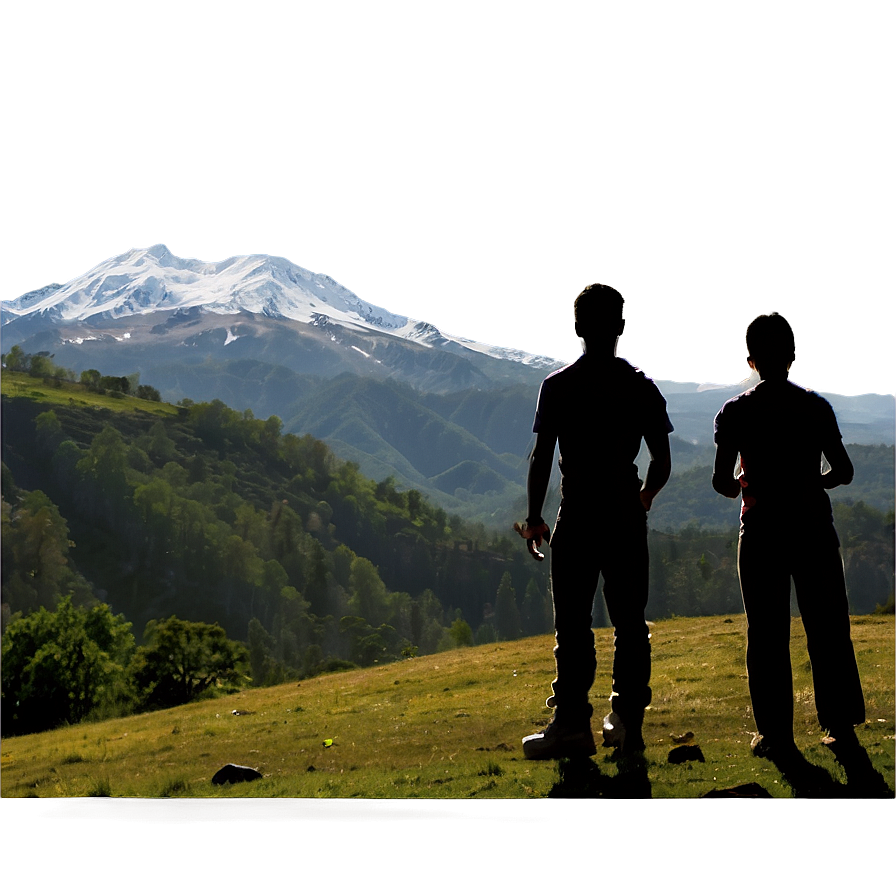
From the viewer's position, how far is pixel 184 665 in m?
14.2

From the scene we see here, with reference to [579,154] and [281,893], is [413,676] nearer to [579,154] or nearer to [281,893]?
[281,893]

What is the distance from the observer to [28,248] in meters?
8.43

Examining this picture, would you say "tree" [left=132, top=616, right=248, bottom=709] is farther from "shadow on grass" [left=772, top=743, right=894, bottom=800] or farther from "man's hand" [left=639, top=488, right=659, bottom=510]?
"shadow on grass" [left=772, top=743, right=894, bottom=800]

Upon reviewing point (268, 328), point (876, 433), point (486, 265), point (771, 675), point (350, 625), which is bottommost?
point (350, 625)

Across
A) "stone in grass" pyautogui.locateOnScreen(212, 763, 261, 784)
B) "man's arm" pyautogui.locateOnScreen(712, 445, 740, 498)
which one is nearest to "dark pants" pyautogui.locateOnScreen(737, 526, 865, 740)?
"man's arm" pyautogui.locateOnScreen(712, 445, 740, 498)

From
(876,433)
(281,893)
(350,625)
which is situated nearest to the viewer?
(281,893)

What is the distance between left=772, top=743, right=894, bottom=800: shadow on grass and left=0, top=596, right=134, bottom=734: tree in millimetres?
7730

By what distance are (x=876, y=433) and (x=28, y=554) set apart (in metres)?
37.9

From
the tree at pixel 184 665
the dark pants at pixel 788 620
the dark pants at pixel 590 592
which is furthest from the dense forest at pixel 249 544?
the dark pants at pixel 788 620

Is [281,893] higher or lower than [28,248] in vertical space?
lower

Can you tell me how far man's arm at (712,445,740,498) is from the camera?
4.54m

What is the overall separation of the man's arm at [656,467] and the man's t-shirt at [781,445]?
0.30 metres

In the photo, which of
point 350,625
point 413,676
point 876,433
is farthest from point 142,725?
point 350,625

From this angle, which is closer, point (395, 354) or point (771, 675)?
point (771, 675)
